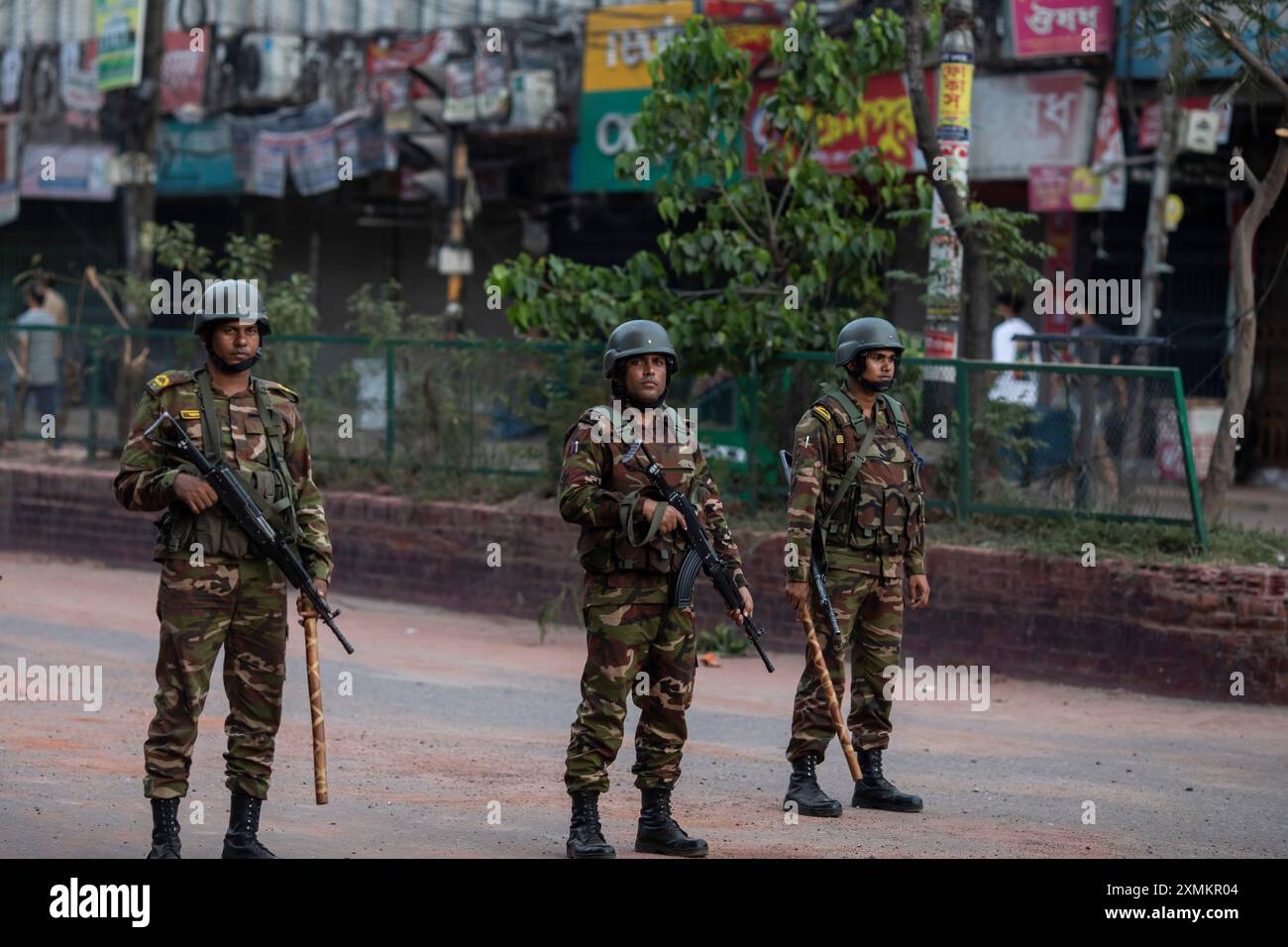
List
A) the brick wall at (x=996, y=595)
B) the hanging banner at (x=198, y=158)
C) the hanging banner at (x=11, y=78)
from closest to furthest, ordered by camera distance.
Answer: the brick wall at (x=996, y=595) < the hanging banner at (x=198, y=158) < the hanging banner at (x=11, y=78)

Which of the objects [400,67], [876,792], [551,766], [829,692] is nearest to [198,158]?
[400,67]

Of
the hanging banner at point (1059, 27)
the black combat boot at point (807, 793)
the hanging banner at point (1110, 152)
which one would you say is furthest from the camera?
the hanging banner at point (1110, 152)

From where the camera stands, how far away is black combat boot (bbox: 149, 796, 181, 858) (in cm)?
599

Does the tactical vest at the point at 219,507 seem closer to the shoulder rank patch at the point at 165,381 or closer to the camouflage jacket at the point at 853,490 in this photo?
the shoulder rank patch at the point at 165,381

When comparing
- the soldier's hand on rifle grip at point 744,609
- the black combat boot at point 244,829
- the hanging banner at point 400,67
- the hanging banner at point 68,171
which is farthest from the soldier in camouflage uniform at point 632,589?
the hanging banner at point 68,171

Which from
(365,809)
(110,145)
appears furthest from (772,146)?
(110,145)

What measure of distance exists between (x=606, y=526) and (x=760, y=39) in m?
12.4

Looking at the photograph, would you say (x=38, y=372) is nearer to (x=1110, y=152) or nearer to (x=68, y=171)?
(x=1110, y=152)

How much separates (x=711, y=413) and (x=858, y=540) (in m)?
5.26

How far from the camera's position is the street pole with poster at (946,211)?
11.6 m

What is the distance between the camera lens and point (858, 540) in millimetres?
7355

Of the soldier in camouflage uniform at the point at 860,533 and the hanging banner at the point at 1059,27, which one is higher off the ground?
the hanging banner at the point at 1059,27

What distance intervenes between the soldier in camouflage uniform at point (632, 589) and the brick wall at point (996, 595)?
4627 mm
